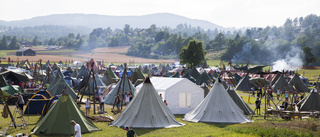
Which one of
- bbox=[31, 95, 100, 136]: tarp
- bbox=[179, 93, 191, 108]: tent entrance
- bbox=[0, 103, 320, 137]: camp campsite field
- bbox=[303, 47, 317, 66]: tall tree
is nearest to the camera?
bbox=[31, 95, 100, 136]: tarp

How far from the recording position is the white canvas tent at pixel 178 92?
93.7 feet

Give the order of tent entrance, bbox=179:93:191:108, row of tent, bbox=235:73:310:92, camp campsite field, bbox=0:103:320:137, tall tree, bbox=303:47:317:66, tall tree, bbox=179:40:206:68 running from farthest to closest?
tall tree, bbox=303:47:317:66, tall tree, bbox=179:40:206:68, row of tent, bbox=235:73:310:92, tent entrance, bbox=179:93:191:108, camp campsite field, bbox=0:103:320:137

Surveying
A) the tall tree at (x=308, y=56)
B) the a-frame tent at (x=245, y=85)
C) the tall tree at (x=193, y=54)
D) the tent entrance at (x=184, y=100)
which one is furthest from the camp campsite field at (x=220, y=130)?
the tall tree at (x=308, y=56)

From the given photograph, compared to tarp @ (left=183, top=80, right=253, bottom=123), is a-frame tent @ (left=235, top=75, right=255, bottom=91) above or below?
below

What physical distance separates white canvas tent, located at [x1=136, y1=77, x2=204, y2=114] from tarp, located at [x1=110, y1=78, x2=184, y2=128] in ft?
18.5

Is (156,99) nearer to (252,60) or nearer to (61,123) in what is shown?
(61,123)

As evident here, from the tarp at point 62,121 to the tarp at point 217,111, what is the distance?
24.0 feet

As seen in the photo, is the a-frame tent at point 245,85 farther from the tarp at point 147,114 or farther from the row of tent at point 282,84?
the tarp at point 147,114

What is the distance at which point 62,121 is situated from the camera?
65.0ft

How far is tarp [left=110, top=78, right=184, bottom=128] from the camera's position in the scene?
2191 centimetres

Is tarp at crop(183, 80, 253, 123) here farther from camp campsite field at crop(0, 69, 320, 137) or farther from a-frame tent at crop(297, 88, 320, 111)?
a-frame tent at crop(297, 88, 320, 111)

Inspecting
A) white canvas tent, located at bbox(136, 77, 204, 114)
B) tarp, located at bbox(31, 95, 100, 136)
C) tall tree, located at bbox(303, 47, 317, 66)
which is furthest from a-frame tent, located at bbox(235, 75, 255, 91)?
tall tree, located at bbox(303, 47, 317, 66)

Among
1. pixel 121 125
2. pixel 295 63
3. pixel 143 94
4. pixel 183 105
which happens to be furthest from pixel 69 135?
pixel 295 63

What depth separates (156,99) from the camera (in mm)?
22688
